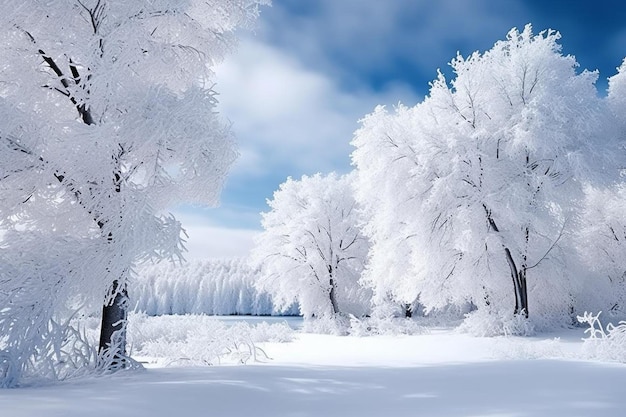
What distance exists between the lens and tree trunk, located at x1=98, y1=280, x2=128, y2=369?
667cm

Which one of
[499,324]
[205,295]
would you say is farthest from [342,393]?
[205,295]

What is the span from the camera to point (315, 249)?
26.8m

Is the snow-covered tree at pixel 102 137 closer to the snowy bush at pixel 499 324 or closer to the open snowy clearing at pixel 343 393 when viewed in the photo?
the open snowy clearing at pixel 343 393

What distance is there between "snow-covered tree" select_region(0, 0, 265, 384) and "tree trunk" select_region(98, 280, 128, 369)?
22mm


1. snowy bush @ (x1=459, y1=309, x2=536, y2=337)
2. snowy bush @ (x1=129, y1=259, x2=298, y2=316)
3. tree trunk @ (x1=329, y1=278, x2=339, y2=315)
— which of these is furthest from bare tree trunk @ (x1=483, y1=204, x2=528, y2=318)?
snowy bush @ (x1=129, y1=259, x2=298, y2=316)

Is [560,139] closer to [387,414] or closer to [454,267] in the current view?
[454,267]

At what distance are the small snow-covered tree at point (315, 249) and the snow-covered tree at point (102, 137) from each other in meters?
19.3

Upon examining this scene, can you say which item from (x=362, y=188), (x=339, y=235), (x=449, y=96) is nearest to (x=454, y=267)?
(x=362, y=188)

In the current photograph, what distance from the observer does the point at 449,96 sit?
16.8 meters

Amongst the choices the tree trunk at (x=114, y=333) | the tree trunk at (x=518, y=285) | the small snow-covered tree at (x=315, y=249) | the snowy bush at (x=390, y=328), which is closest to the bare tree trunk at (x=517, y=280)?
the tree trunk at (x=518, y=285)

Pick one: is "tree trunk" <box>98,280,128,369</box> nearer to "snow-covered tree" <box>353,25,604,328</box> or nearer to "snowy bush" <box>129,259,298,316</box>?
"snow-covered tree" <box>353,25,604,328</box>

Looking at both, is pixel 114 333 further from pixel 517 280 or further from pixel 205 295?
pixel 205 295

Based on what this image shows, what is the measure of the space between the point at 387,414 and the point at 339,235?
2344 centimetres

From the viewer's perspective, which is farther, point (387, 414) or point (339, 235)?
point (339, 235)
